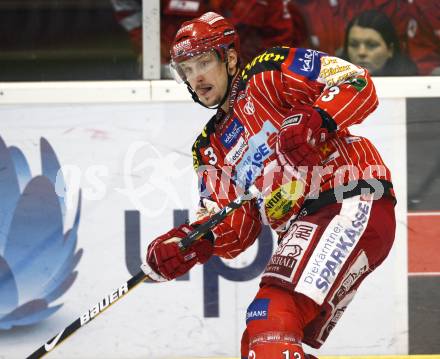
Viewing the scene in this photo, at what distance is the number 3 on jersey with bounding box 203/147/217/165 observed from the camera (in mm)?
3377

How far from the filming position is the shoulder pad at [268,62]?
3.18 m

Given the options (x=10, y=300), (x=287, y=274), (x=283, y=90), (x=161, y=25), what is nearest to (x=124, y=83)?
(x=161, y=25)

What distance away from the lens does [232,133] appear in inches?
130

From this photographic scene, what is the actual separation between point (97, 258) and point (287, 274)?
1.47 m

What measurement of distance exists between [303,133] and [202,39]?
1.76 ft

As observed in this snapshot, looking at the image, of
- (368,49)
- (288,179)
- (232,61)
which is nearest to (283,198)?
(288,179)

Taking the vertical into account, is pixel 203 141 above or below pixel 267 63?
below

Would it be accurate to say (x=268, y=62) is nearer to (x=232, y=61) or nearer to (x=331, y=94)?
(x=232, y=61)

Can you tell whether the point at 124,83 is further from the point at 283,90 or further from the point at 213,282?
the point at 283,90

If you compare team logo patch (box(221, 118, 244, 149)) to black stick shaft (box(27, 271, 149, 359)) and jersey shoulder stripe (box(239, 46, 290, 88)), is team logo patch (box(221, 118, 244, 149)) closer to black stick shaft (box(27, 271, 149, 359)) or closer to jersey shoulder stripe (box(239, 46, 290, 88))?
jersey shoulder stripe (box(239, 46, 290, 88))

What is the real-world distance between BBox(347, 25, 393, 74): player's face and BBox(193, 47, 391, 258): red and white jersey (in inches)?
46.3

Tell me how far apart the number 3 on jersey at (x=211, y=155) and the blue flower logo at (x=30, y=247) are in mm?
1043

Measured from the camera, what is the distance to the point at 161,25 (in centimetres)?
434

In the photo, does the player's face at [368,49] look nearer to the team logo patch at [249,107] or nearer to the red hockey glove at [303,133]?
the team logo patch at [249,107]
